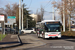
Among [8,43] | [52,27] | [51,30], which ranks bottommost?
[8,43]

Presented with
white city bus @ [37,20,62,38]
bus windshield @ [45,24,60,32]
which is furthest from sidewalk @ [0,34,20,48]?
bus windshield @ [45,24,60,32]

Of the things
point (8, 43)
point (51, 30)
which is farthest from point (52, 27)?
point (8, 43)

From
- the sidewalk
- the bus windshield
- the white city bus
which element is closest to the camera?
the sidewalk

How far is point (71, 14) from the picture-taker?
3014cm

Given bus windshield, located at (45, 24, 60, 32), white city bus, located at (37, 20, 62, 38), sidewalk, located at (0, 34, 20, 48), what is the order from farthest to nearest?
bus windshield, located at (45, 24, 60, 32), white city bus, located at (37, 20, 62, 38), sidewalk, located at (0, 34, 20, 48)

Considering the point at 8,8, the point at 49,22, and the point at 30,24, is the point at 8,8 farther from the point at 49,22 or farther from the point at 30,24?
the point at 49,22

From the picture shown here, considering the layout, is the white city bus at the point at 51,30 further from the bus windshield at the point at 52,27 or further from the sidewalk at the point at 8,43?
the sidewalk at the point at 8,43

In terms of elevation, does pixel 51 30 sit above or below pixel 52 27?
below

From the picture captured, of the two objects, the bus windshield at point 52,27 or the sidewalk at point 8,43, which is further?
the bus windshield at point 52,27

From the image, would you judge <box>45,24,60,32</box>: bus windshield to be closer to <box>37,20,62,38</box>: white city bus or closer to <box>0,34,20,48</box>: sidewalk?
<box>37,20,62,38</box>: white city bus

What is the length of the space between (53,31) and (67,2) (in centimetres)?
1253

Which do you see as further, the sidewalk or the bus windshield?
the bus windshield

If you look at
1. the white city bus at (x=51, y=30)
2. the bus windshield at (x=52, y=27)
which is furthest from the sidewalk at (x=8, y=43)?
the bus windshield at (x=52, y=27)

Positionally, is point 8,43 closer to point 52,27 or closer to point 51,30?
point 51,30
